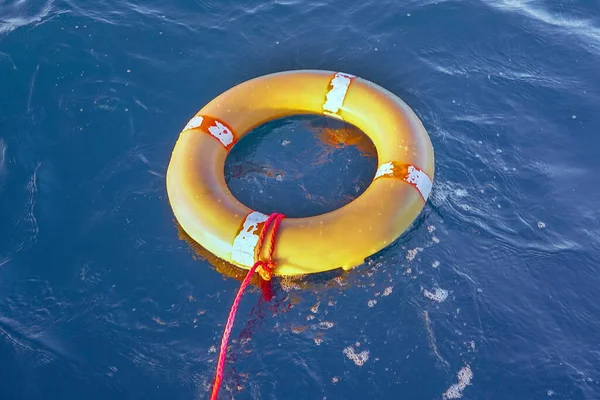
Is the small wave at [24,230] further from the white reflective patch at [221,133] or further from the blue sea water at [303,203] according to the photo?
the white reflective patch at [221,133]

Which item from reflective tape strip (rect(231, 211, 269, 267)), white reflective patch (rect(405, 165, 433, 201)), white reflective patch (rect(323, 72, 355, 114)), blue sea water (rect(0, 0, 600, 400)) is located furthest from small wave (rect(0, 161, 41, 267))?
white reflective patch (rect(405, 165, 433, 201))

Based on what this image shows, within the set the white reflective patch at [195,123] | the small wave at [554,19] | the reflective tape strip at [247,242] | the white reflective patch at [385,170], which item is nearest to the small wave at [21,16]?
the white reflective patch at [195,123]

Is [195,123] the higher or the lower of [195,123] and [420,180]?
the higher

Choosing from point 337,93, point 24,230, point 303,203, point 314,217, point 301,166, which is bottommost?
point 24,230

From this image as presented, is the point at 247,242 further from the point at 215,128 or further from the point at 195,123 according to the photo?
the point at 195,123

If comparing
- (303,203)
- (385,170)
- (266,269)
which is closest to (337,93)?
(385,170)
